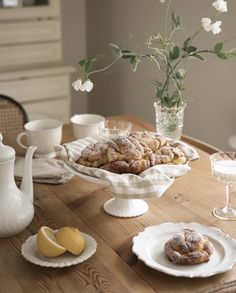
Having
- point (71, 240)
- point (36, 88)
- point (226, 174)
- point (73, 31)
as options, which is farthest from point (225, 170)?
point (73, 31)

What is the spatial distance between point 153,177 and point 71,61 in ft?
8.76

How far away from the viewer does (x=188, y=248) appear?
120cm

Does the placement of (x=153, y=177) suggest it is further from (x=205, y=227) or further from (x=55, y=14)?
(x=55, y=14)

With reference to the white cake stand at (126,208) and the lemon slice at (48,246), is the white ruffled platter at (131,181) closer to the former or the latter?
the white cake stand at (126,208)

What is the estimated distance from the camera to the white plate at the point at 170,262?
3.82ft

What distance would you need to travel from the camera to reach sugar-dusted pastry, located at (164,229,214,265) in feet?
3.90

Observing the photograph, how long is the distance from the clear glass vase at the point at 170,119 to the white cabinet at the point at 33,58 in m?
1.58

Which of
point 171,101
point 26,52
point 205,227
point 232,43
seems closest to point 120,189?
point 205,227

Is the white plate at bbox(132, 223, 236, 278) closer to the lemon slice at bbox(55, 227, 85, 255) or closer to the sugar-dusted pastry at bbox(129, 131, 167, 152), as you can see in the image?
the lemon slice at bbox(55, 227, 85, 255)

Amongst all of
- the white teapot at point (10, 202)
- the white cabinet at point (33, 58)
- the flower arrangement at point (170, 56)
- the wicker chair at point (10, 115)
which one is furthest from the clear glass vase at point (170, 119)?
the white cabinet at point (33, 58)

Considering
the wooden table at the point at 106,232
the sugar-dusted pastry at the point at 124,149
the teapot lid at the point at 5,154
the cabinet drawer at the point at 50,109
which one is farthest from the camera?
the cabinet drawer at the point at 50,109

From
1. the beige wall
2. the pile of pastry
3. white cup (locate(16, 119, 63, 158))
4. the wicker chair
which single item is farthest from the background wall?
the pile of pastry

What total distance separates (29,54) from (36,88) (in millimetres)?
212

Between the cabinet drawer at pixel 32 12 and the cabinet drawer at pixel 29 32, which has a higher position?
the cabinet drawer at pixel 32 12
